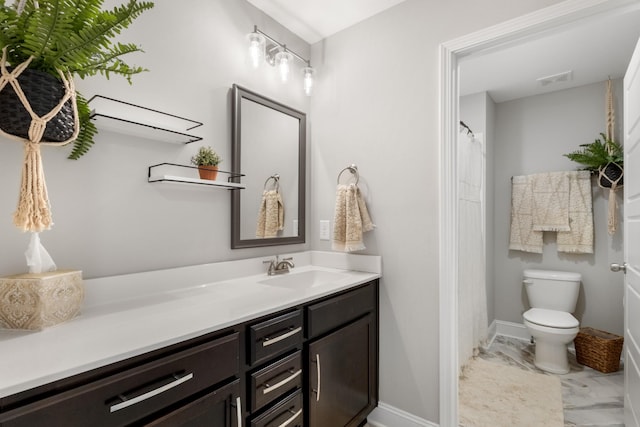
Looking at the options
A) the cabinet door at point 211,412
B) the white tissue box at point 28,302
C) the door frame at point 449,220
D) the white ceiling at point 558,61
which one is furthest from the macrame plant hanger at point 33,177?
the white ceiling at point 558,61

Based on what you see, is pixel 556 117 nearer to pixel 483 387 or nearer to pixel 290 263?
pixel 483 387

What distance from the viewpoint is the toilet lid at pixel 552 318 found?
2443 millimetres

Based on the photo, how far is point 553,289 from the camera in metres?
2.85

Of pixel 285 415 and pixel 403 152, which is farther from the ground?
pixel 403 152

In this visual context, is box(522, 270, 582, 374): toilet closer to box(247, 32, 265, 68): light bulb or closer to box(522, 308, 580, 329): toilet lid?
box(522, 308, 580, 329): toilet lid

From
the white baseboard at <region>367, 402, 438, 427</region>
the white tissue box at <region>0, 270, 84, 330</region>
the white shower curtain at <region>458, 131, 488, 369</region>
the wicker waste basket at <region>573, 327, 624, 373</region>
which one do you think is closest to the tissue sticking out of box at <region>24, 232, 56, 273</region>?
the white tissue box at <region>0, 270, 84, 330</region>

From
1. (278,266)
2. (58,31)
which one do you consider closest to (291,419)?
(278,266)

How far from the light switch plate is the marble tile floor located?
5.84 feet

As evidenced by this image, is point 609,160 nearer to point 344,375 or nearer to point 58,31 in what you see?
point 344,375

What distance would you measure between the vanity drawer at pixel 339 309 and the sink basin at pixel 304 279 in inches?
5.2

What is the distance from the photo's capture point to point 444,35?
1.72m

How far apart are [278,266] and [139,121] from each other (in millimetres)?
1031

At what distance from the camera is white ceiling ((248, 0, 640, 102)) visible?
6.25ft

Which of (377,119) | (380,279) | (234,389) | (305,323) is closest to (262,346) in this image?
(234,389)
